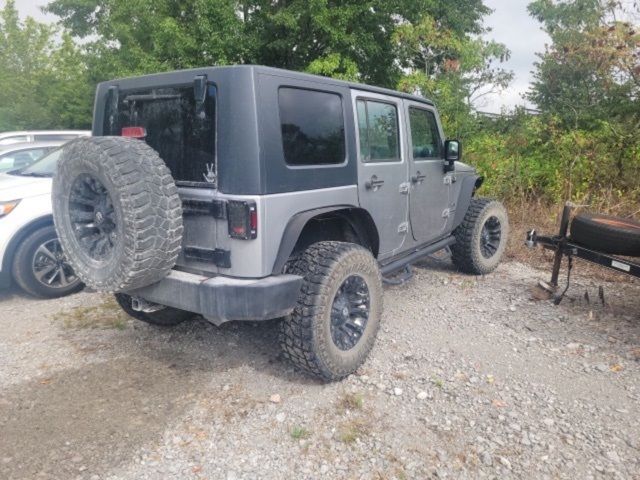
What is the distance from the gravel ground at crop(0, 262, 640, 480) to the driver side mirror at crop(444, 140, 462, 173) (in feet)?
4.64

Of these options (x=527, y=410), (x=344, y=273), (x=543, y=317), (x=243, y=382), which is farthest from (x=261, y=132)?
(x=543, y=317)

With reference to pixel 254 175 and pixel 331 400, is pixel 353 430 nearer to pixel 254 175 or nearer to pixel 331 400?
pixel 331 400

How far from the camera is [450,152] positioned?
4.62 meters

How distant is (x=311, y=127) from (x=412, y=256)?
182 centimetres

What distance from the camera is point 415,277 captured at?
541 cm

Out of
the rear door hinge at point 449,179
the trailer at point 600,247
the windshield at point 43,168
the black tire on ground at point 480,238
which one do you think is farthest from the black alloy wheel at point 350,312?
the windshield at point 43,168

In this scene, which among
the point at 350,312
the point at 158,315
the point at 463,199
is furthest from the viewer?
the point at 463,199

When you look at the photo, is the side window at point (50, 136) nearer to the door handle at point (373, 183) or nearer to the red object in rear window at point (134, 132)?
the red object in rear window at point (134, 132)

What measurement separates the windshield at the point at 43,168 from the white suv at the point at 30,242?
0.22 m

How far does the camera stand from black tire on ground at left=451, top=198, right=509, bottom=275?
5.21 metres

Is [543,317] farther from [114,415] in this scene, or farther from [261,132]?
[114,415]

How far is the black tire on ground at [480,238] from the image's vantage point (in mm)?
5215

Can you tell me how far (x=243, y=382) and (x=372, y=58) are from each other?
43.3 ft

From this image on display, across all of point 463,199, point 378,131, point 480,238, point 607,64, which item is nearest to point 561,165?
point 607,64
